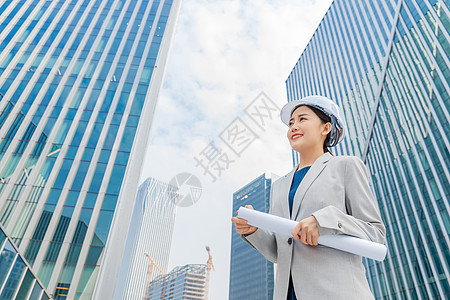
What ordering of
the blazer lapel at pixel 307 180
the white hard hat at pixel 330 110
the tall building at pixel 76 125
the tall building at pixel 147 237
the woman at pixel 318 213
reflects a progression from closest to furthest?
the woman at pixel 318 213 < the blazer lapel at pixel 307 180 < the white hard hat at pixel 330 110 < the tall building at pixel 76 125 < the tall building at pixel 147 237

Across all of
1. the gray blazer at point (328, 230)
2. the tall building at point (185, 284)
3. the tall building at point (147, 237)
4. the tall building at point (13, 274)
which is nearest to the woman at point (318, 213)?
the gray blazer at point (328, 230)

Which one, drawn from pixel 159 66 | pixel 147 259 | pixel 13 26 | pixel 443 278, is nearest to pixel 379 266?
pixel 443 278

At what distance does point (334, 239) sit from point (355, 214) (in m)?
0.38

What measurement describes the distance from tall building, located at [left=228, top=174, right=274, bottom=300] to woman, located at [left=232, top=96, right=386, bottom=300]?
9641 centimetres

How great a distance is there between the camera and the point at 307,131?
79.8 inches

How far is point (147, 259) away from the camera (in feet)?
554

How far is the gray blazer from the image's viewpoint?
4.51 feet

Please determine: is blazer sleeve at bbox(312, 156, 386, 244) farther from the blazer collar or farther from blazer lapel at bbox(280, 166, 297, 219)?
blazer lapel at bbox(280, 166, 297, 219)

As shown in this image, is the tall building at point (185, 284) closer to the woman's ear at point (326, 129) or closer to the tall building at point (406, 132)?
the tall building at point (406, 132)

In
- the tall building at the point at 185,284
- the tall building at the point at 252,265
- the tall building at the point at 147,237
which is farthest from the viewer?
the tall building at the point at 147,237

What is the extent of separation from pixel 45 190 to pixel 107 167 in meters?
4.28

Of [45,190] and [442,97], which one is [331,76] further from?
[45,190]

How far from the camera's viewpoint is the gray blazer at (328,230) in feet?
4.51

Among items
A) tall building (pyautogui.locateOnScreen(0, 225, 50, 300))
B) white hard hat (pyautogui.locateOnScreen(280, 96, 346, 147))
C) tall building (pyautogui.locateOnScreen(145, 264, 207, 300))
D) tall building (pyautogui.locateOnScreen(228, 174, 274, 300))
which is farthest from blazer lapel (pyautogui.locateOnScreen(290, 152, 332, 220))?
tall building (pyautogui.locateOnScreen(145, 264, 207, 300))
